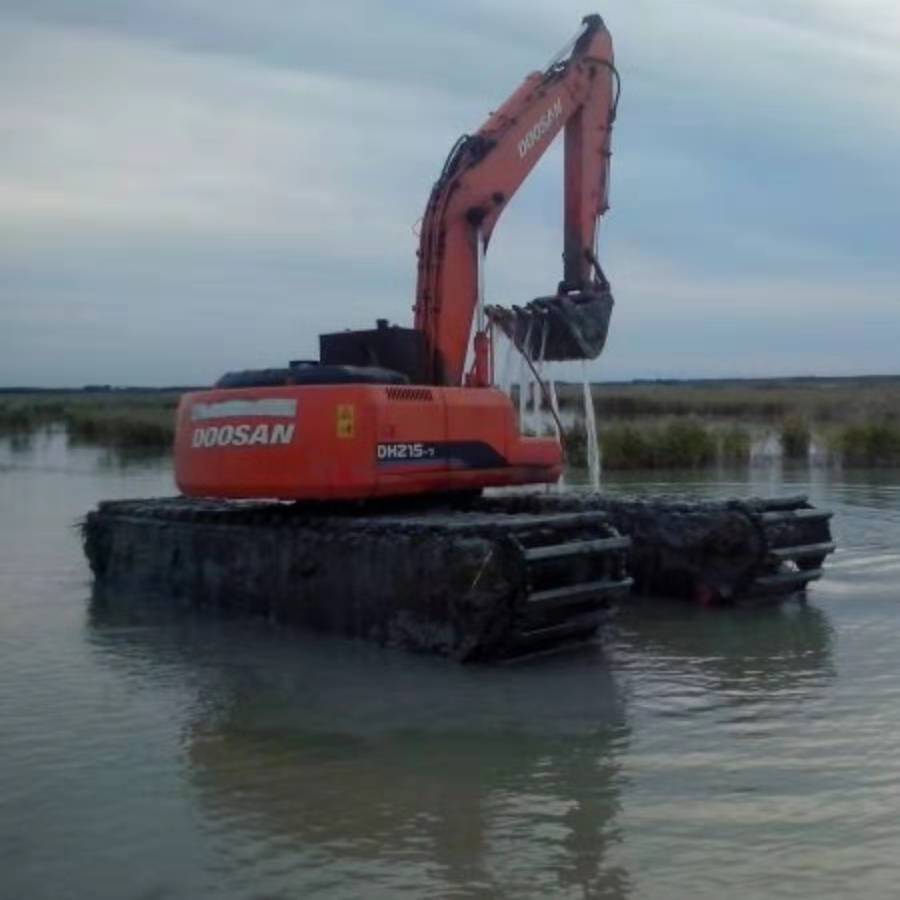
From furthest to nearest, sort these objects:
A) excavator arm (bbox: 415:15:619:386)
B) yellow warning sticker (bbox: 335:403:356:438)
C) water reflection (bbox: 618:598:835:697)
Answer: excavator arm (bbox: 415:15:619:386), yellow warning sticker (bbox: 335:403:356:438), water reflection (bbox: 618:598:835:697)

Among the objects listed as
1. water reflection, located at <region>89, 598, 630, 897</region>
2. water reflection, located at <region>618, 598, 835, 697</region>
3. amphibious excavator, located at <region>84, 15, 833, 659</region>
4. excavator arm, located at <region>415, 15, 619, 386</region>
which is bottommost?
water reflection, located at <region>89, 598, 630, 897</region>

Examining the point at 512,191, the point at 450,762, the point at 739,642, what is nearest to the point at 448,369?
the point at 512,191

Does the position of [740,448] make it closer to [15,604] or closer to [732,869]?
[15,604]

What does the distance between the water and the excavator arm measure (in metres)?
2.85

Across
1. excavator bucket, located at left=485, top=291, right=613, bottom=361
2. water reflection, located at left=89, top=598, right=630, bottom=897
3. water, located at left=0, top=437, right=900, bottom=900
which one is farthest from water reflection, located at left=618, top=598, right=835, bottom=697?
excavator bucket, located at left=485, top=291, right=613, bottom=361

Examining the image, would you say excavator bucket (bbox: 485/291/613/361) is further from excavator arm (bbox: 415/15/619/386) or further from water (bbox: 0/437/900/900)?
water (bbox: 0/437/900/900)

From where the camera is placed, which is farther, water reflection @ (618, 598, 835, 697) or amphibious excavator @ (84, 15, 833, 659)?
amphibious excavator @ (84, 15, 833, 659)

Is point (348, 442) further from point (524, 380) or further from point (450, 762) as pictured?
point (450, 762)

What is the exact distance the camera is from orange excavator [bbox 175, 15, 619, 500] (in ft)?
34.0

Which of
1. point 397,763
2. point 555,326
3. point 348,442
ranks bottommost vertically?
point 397,763

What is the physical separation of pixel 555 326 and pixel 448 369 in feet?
3.35

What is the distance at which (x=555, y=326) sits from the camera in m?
12.3

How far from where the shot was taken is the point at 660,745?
23.5ft

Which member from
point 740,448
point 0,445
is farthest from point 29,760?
point 0,445
